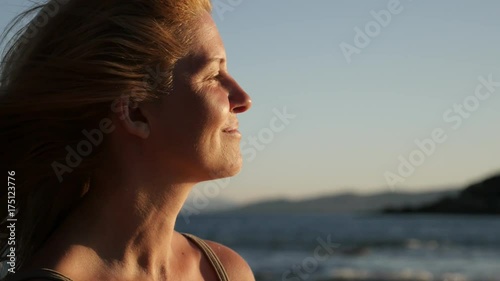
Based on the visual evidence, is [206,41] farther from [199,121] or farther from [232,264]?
[232,264]

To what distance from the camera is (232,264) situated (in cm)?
247

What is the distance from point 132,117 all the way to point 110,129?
7 cm

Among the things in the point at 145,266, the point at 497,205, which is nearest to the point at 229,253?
the point at 145,266

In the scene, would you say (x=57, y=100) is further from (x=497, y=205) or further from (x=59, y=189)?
(x=497, y=205)

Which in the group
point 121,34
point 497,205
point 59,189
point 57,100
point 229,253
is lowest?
point 497,205

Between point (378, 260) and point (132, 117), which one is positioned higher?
point (132, 117)

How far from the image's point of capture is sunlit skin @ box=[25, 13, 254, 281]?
210 centimetres

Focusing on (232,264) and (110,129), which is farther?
(232,264)

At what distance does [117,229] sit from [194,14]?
64 centimetres

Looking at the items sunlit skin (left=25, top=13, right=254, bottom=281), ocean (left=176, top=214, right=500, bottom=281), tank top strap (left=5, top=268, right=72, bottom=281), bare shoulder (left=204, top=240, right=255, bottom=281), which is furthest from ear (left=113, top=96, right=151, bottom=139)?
ocean (left=176, top=214, right=500, bottom=281)

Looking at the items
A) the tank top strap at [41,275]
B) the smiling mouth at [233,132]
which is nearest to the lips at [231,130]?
the smiling mouth at [233,132]

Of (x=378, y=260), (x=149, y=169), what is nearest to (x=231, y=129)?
(x=149, y=169)

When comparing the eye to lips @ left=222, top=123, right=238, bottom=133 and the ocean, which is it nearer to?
lips @ left=222, top=123, right=238, bottom=133

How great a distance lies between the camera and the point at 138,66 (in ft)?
6.88
